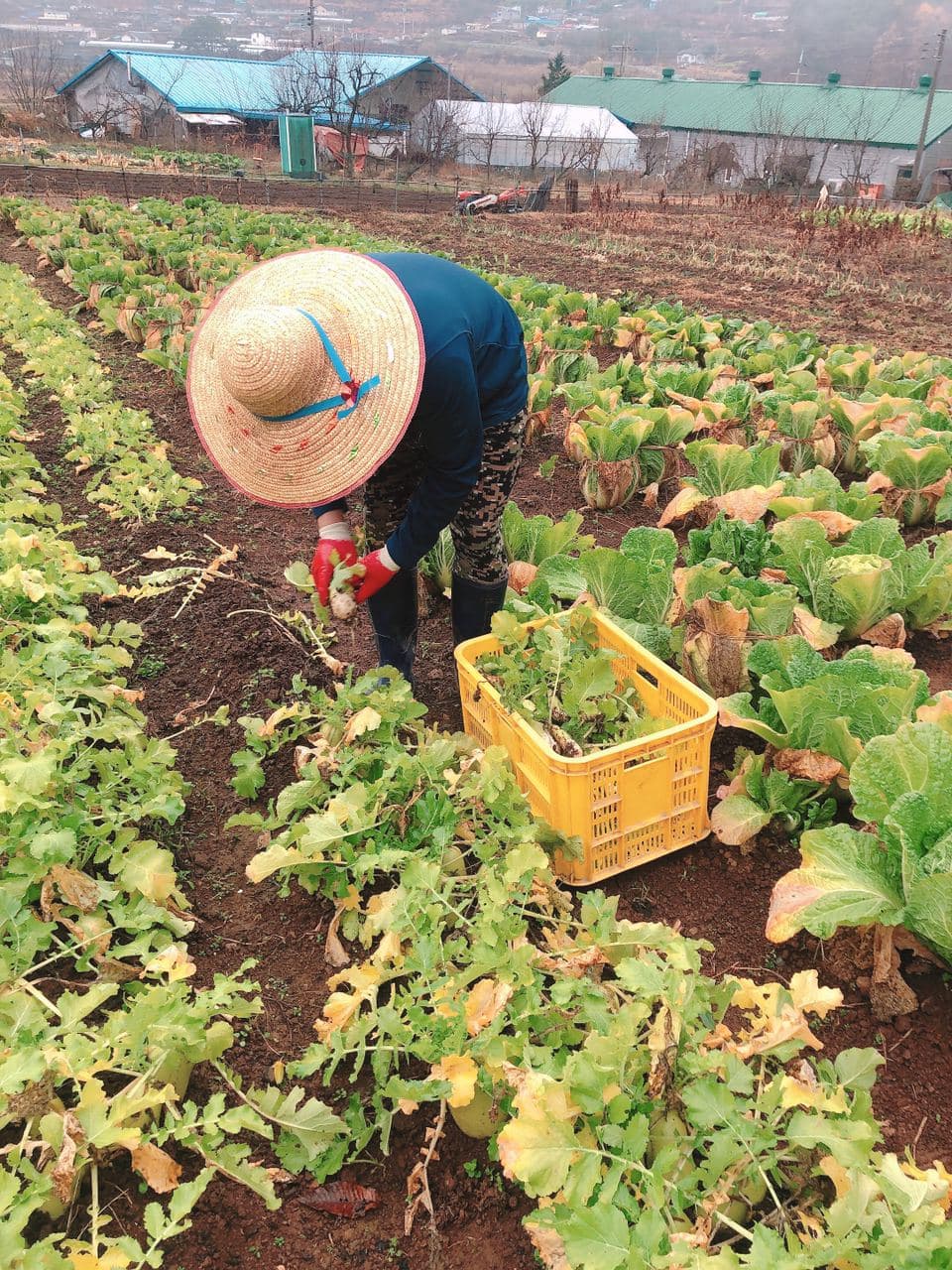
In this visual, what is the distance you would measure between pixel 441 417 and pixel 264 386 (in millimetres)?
540

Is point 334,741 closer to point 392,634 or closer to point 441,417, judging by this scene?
point 392,634

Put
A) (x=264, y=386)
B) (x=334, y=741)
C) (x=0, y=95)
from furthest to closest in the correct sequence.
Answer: (x=0, y=95) < (x=334, y=741) < (x=264, y=386)

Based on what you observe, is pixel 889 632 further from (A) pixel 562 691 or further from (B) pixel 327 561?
(B) pixel 327 561

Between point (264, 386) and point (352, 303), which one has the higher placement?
point (352, 303)

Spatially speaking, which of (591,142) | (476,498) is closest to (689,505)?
(476,498)

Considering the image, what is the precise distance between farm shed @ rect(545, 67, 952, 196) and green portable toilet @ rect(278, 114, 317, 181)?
12501 millimetres

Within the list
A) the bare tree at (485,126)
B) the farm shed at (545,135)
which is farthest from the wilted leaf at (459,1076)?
the bare tree at (485,126)

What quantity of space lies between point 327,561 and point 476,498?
1.86ft

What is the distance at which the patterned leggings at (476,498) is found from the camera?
2.94 metres

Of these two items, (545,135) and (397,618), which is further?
(545,135)

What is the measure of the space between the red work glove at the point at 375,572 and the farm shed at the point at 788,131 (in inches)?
1332

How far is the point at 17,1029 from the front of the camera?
176 centimetres

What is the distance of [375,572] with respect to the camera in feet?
8.96

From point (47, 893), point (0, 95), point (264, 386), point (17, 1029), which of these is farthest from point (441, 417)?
point (0, 95)
